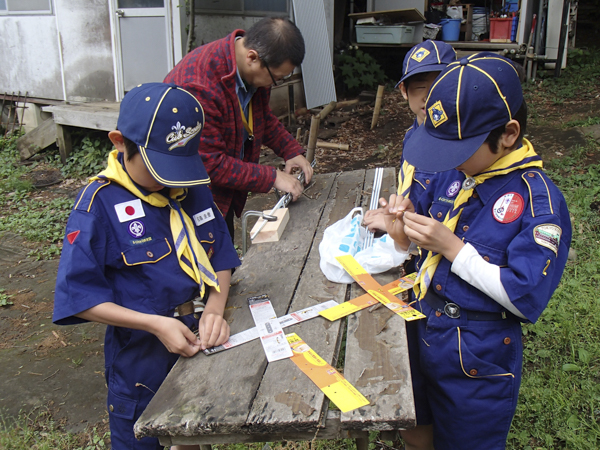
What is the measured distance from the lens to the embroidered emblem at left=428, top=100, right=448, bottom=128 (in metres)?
1.47

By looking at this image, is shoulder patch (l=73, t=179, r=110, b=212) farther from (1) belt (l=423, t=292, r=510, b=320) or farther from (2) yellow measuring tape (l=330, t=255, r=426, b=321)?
(1) belt (l=423, t=292, r=510, b=320)

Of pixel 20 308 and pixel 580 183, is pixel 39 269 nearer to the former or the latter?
pixel 20 308

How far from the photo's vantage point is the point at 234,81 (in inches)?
101

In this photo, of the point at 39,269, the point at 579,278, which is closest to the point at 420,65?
Answer: the point at 579,278

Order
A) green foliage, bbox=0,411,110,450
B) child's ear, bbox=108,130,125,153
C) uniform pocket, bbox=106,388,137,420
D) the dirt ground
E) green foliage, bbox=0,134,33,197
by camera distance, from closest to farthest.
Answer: child's ear, bbox=108,130,125,153
uniform pocket, bbox=106,388,137,420
green foliage, bbox=0,411,110,450
the dirt ground
green foliage, bbox=0,134,33,197

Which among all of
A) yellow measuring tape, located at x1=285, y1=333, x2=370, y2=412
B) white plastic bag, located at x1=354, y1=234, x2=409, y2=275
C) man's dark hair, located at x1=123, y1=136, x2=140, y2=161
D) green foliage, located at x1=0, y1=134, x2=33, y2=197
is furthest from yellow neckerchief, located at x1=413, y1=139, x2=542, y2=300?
green foliage, located at x1=0, y1=134, x2=33, y2=197

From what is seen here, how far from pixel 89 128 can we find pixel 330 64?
4182 mm

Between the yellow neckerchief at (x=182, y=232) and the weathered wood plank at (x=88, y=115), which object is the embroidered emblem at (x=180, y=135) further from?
the weathered wood plank at (x=88, y=115)

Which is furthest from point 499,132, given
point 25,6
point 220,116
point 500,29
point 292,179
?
point 500,29

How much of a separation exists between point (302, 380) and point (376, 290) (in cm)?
64

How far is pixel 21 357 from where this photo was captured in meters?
3.45

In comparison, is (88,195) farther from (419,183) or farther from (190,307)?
(419,183)

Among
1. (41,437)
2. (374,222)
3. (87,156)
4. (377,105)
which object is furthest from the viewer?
(377,105)

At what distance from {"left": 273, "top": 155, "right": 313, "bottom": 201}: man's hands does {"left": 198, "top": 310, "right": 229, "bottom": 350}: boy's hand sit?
1.31m
